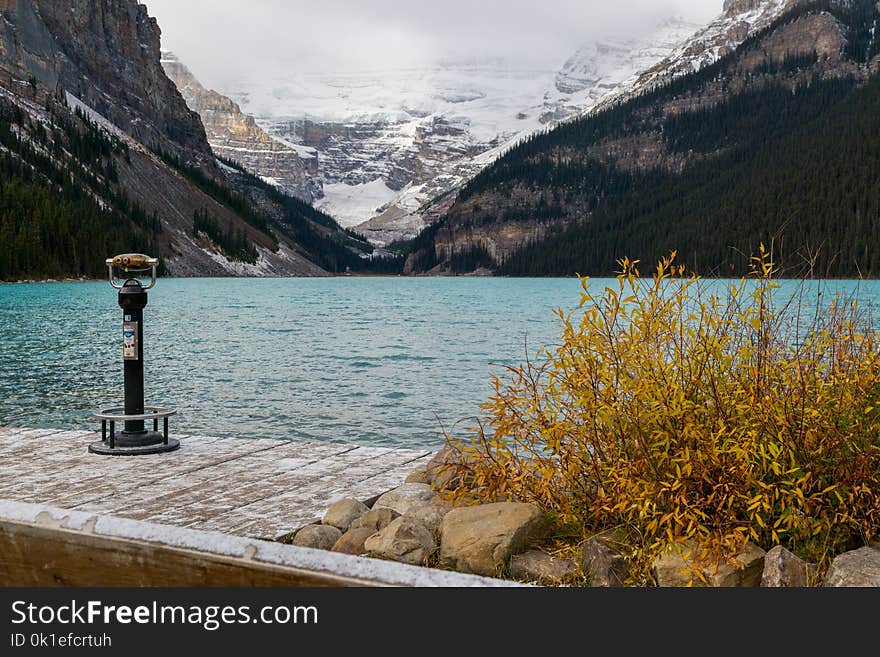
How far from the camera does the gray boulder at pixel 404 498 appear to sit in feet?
22.5

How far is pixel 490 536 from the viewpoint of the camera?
5.16m

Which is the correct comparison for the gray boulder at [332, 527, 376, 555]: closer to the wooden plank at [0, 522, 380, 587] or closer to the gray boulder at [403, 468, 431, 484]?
the gray boulder at [403, 468, 431, 484]

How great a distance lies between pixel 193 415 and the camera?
63.2 feet

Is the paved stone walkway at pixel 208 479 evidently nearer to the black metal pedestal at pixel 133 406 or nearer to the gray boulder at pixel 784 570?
the black metal pedestal at pixel 133 406

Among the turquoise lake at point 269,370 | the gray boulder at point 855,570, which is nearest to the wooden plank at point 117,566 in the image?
the gray boulder at point 855,570

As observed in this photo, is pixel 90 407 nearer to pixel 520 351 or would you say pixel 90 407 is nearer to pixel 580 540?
pixel 580 540

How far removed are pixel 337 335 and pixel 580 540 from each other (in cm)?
3888

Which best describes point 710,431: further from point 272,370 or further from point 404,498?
point 272,370

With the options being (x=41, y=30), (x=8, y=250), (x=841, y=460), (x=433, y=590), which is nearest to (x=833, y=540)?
(x=841, y=460)

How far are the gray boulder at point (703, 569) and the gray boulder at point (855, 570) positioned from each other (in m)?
0.38

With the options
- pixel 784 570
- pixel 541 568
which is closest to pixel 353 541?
pixel 541 568

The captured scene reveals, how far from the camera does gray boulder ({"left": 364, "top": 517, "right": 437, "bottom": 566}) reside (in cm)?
539

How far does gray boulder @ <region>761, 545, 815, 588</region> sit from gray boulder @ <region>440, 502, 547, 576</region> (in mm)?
1437

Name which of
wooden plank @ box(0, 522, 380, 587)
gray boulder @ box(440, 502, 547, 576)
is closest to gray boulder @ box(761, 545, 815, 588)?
gray boulder @ box(440, 502, 547, 576)
